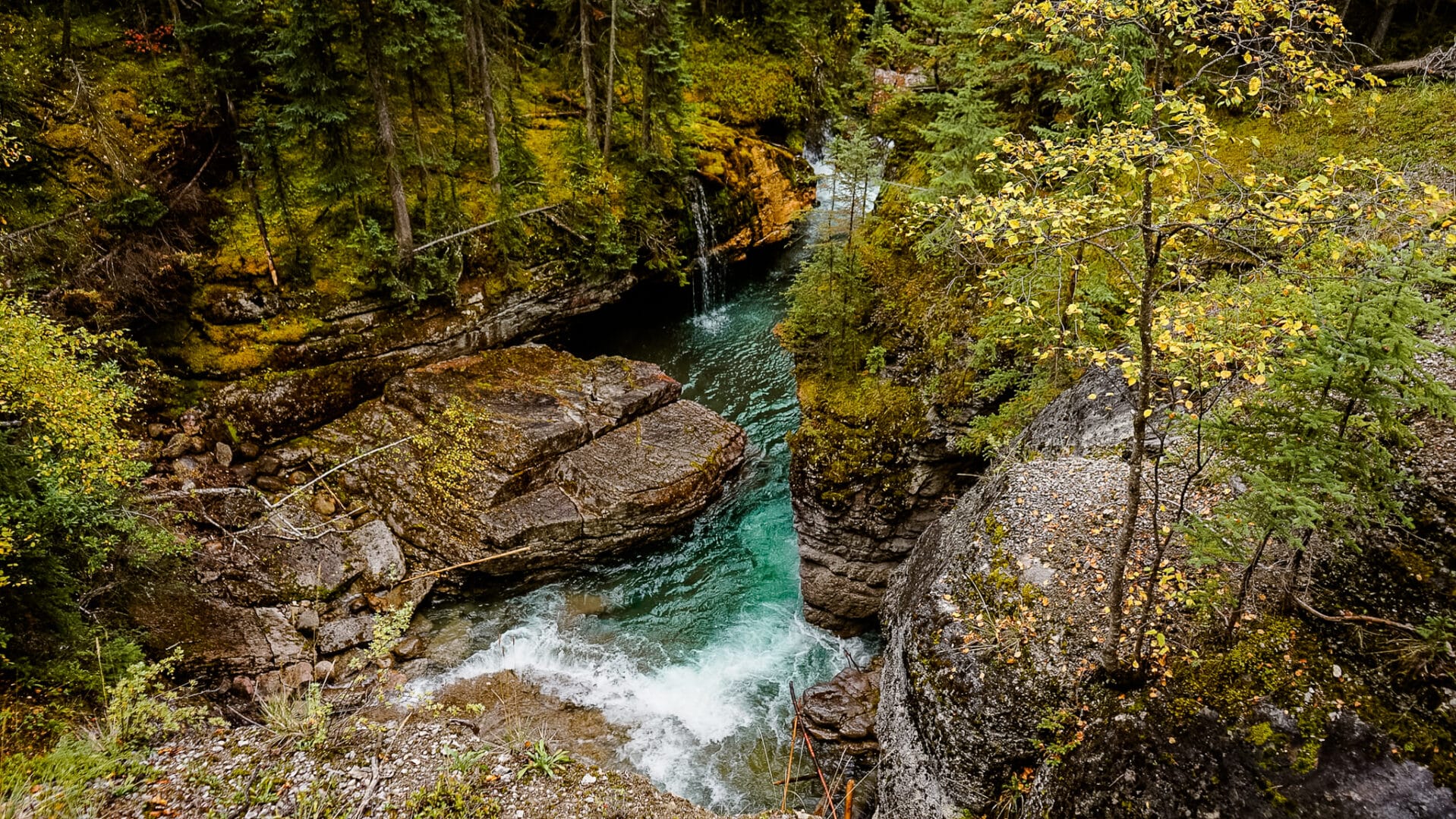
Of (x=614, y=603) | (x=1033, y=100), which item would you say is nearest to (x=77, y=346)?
(x=614, y=603)

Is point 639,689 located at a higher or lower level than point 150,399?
lower

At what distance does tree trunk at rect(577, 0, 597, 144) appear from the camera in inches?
738

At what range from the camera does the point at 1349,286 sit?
197 inches

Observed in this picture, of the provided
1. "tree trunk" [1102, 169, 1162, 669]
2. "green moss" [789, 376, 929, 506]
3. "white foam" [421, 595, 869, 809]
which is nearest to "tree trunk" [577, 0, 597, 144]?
"green moss" [789, 376, 929, 506]

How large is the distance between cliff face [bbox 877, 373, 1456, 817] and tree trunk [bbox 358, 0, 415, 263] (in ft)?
48.4

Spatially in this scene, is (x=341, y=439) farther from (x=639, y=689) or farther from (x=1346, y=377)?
(x=1346, y=377)

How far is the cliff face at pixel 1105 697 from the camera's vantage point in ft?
17.5

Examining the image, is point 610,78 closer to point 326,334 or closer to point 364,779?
point 326,334

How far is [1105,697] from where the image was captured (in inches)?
253

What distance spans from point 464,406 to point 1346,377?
1564 cm

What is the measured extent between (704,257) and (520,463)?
11.3m

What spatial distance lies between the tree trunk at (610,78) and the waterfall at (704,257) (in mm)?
2976

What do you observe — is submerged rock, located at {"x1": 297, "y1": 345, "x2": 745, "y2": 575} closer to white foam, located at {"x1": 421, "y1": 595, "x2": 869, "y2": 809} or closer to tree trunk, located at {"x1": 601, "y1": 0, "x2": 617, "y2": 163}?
white foam, located at {"x1": 421, "y1": 595, "x2": 869, "y2": 809}

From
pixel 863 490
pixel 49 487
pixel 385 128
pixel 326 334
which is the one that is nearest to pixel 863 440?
pixel 863 490
